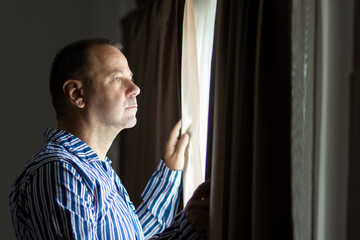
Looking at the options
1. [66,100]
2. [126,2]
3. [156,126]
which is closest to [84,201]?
[66,100]

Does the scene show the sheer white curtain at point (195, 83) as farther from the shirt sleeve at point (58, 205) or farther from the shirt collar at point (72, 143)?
the shirt sleeve at point (58, 205)

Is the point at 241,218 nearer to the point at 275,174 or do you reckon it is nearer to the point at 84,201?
Result: the point at 275,174

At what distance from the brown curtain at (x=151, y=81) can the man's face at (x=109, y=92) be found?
0.45 m

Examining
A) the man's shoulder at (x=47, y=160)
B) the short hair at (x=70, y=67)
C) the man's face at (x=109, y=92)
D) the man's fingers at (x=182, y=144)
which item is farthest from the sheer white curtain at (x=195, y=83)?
the man's shoulder at (x=47, y=160)

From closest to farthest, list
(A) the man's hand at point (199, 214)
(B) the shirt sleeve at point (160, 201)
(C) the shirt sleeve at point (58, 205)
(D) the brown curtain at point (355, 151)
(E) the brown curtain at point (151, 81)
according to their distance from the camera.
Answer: (D) the brown curtain at point (355, 151) → (C) the shirt sleeve at point (58, 205) → (A) the man's hand at point (199, 214) → (B) the shirt sleeve at point (160, 201) → (E) the brown curtain at point (151, 81)

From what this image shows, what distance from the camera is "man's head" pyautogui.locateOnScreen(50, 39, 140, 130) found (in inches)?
53.8

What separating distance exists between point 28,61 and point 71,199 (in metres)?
1.64

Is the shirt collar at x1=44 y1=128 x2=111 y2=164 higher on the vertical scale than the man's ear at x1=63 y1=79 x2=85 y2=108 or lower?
lower

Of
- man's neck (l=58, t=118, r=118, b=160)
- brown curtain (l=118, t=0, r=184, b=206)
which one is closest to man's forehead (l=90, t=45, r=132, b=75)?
man's neck (l=58, t=118, r=118, b=160)

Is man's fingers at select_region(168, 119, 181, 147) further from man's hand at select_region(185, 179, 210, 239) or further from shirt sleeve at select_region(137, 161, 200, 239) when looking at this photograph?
man's hand at select_region(185, 179, 210, 239)

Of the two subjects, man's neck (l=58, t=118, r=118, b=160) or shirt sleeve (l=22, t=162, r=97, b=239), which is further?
man's neck (l=58, t=118, r=118, b=160)

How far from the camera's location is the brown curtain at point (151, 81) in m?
1.87

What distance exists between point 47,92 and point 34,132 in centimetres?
25

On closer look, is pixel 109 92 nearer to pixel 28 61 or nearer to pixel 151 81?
pixel 151 81
